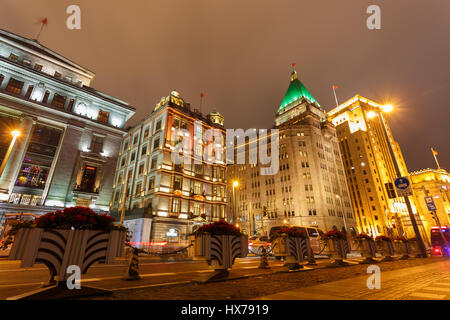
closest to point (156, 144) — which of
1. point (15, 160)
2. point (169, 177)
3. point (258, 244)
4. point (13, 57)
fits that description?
point (169, 177)

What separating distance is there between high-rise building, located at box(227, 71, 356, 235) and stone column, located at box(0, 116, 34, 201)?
47.1m

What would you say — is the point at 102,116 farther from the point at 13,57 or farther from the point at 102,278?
the point at 102,278

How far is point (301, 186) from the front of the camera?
69.0m

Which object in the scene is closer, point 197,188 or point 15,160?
point 15,160

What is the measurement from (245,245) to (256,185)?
74.7 meters

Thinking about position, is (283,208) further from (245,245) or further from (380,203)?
(245,245)

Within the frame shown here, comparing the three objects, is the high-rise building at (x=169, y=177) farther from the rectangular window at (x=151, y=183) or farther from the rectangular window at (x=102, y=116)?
the rectangular window at (x=102, y=116)

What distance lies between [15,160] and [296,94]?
4196 inches

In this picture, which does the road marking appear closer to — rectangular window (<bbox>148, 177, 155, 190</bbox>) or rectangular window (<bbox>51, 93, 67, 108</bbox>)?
rectangular window (<bbox>148, 177, 155, 190</bbox>)

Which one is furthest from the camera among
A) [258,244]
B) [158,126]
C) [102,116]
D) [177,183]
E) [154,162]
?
[158,126]

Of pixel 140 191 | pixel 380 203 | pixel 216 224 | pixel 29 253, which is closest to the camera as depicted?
pixel 29 253

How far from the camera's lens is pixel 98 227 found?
19.4 ft

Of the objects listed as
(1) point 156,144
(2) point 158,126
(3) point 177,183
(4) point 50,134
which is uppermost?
(2) point 158,126
